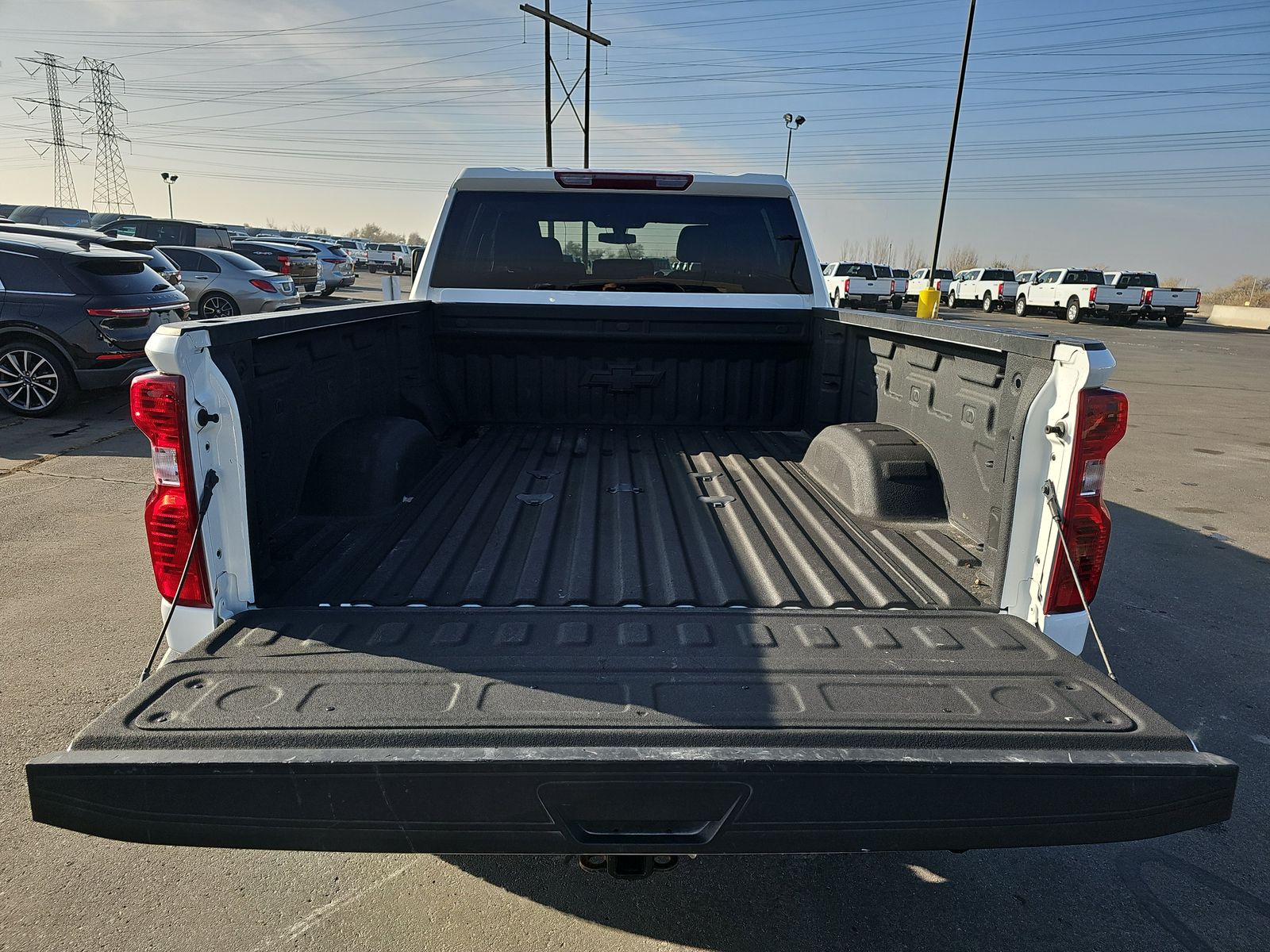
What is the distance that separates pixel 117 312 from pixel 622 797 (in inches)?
369

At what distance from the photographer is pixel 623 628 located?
2135 millimetres

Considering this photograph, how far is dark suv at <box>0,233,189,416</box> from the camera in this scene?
845 centimetres

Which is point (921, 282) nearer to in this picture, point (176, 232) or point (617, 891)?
point (176, 232)

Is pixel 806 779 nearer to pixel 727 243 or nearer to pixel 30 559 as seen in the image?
pixel 727 243

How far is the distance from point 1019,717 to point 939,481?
1391 mm

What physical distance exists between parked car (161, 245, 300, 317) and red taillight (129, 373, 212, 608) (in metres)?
13.1

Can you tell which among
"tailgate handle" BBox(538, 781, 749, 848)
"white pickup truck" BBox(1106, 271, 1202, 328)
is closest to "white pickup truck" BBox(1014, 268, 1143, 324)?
"white pickup truck" BBox(1106, 271, 1202, 328)

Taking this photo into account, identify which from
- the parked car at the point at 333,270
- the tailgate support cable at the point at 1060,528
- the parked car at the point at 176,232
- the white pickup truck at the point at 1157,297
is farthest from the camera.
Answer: the white pickup truck at the point at 1157,297

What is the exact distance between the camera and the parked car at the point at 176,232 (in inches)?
702

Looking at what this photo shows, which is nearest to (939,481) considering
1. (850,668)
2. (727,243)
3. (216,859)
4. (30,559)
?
(850,668)

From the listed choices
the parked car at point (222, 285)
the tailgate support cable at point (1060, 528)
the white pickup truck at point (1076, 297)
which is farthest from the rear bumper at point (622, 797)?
the white pickup truck at point (1076, 297)

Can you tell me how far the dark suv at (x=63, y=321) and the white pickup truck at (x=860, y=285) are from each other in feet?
85.2

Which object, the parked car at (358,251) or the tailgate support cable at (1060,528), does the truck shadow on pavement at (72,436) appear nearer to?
the tailgate support cable at (1060,528)

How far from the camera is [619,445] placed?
13.6ft
